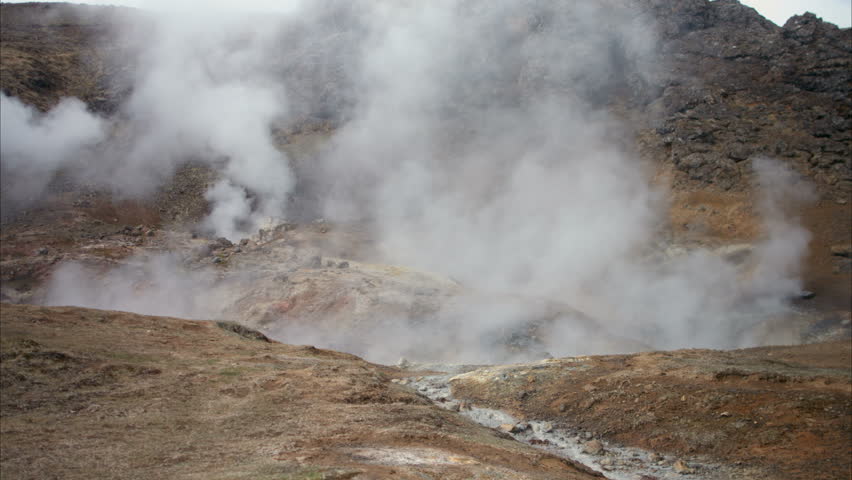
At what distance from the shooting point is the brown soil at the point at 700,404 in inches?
444

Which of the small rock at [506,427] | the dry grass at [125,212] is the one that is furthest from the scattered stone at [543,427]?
the dry grass at [125,212]

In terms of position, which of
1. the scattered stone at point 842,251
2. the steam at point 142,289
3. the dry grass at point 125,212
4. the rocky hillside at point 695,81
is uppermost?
the rocky hillside at point 695,81

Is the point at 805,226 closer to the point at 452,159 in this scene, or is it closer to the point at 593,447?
the point at 452,159

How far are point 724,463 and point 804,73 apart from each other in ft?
139

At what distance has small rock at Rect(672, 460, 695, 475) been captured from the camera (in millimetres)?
10977

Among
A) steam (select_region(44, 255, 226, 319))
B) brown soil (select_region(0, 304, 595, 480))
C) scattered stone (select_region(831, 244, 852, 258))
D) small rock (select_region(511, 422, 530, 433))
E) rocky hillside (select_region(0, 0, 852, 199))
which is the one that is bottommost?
brown soil (select_region(0, 304, 595, 480))

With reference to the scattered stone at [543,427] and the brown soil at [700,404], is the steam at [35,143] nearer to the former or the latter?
the brown soil at [700,404]

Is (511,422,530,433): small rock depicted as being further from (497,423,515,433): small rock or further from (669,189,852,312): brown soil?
(669,189,852,312): brown soil

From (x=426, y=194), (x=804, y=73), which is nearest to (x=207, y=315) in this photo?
(x=426, y=194)

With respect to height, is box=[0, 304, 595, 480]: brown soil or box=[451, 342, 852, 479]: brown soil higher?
box=[451, 342, 852, 479]: brown soil

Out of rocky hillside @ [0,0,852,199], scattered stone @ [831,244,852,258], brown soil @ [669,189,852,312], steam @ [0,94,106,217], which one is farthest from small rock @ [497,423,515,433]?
rocky hillside @ [0,0,852,199]

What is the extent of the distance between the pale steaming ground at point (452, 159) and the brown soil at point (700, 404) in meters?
5.95

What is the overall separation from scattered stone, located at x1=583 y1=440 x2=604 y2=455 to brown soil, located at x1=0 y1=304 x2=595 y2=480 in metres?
2.08

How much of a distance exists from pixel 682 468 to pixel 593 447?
5.96 feet
